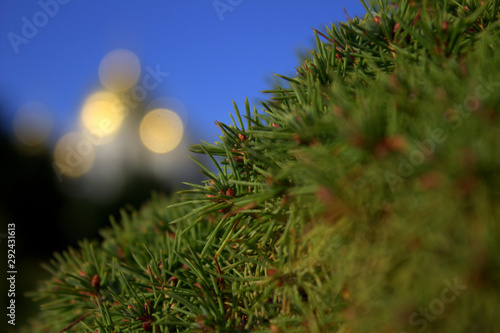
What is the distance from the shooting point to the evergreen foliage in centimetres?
53

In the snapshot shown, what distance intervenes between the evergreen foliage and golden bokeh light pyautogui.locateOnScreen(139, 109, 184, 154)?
11.5m

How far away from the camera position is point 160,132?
1345 cm

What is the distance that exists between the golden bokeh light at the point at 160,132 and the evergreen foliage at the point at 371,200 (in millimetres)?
11517

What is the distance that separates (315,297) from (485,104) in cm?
46

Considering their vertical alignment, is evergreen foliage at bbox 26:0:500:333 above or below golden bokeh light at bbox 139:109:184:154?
below

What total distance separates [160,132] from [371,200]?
13326 mm

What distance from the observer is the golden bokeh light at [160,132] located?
12.6 m

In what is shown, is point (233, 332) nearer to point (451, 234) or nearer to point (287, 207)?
point (287, 207)

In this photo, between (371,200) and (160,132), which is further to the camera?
(160,132)

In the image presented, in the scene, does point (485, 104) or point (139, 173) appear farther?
point (139, 173)

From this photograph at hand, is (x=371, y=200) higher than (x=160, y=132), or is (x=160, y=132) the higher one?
(x=160, y=132)

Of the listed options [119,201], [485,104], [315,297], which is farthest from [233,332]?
[119,201]

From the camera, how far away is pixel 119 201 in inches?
284

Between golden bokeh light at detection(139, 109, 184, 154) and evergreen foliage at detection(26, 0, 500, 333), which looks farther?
golden bokeh light at detection(139, 109, 184, 154)
